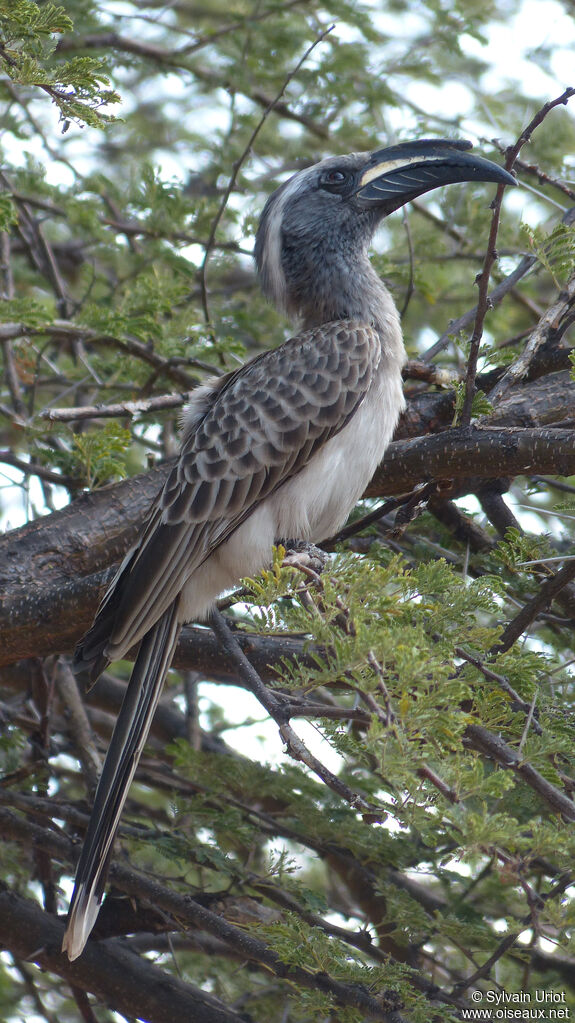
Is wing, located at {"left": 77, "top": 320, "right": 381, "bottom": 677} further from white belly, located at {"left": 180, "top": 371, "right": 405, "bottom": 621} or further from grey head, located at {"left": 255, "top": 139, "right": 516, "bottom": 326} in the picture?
grey head, located at {"left": 255, "top": 139, "right": 516, "bottom": 326}

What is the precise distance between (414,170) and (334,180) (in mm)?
495

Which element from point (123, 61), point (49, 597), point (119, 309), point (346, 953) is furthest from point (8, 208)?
point (346, 953)

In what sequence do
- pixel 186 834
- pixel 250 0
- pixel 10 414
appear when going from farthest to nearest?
pixel 250 0, pixel 10 414, pixel 186 834

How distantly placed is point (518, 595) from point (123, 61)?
3980mm

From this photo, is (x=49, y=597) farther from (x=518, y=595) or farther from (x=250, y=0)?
(x=250, y=0)

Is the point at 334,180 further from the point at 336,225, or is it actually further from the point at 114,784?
the point at 114,784

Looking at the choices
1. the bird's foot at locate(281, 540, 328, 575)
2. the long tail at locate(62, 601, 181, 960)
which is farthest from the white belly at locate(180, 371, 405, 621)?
the long tail at locate(62, 601, 181, 960)

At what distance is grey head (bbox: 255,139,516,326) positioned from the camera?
4.31 metres

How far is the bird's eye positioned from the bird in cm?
42

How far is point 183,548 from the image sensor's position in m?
3.60

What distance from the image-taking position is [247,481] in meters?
3.71

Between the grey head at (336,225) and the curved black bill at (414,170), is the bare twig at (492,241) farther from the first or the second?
the grey head at (336,225)

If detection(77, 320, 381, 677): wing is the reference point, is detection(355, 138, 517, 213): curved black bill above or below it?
above

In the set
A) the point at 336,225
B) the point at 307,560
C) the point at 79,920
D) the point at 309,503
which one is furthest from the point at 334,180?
the point at 79,920
